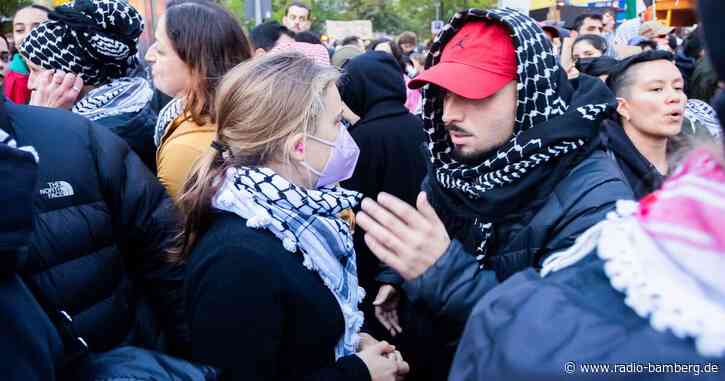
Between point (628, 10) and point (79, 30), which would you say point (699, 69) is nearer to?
point (79, 30)

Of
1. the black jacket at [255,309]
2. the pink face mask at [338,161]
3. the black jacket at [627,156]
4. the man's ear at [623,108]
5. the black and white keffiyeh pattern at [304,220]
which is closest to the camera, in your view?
the black jacket at [255,309]

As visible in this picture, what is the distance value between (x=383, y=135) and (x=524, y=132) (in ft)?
5.89

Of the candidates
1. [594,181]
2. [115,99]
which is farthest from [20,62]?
[594,181]

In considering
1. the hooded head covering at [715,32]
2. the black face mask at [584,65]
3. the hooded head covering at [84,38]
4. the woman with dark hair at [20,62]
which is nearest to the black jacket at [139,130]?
the hooded head covering at [84,38]

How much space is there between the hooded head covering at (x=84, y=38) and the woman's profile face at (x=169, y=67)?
1.30ft

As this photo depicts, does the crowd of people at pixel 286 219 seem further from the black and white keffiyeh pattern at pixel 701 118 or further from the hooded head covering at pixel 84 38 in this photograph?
the black and white keffiyeh pattern at pixel 701 118

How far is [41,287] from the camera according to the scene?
1766 mm

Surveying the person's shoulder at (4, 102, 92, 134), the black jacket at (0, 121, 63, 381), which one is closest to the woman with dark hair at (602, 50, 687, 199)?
the person's shoulder at (4, 102, 92, 134)

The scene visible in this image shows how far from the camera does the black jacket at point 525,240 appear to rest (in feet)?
6.13

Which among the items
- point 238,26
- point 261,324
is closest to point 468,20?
point 238,26

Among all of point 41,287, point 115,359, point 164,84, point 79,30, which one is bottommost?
point 115,359

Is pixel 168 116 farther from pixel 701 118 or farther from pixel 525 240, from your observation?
pixel 701 118

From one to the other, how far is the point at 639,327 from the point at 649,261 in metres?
0.10

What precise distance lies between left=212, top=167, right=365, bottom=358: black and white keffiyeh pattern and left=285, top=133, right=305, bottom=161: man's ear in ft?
0.36
